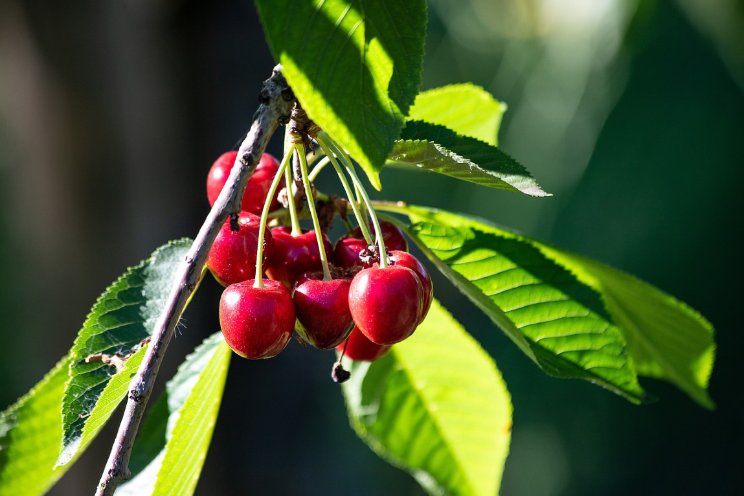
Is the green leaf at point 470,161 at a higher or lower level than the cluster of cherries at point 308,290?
higher

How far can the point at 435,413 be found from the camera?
1024 mm

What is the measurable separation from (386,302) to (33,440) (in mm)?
533

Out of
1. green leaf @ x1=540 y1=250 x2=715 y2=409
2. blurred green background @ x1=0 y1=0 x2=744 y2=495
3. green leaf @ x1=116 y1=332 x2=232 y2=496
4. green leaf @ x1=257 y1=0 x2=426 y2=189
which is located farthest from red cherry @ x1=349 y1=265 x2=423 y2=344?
blurred green background @ x1=0 y1=0 x2=744 y2=495

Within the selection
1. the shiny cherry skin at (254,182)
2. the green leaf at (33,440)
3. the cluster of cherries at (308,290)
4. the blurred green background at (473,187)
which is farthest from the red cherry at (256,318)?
the blurred green background at (473,187)

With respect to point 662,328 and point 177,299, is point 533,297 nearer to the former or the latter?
point 662,328

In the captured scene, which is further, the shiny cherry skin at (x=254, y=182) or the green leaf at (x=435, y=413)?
the green leaf at (x=435, y=413)

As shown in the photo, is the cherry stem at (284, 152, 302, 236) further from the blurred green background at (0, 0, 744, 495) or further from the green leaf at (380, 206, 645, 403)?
the blurred green background at (0, 0, 744, 495)

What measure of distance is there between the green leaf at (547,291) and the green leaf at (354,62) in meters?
0.29

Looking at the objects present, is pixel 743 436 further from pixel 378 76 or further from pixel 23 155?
pixel 378 76

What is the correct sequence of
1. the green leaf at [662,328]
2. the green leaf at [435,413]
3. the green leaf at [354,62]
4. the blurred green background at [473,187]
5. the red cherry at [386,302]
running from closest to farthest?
the green leaf at [354,62] → the red cherry at [386,302] → the green leaf at [662,328] → the green leaf at [435,413] → the blurred green background at [473,187]

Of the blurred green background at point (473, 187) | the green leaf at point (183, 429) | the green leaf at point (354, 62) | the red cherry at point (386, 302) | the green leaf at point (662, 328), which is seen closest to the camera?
the green leaf at point (354, 62)

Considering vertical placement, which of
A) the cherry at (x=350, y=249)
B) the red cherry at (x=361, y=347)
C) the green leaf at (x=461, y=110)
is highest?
the green leaf at (x=461, y=110)

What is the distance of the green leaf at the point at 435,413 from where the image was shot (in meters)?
1.00

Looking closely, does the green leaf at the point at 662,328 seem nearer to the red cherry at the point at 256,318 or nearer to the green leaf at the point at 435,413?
the green leaf at the point at 435,413
